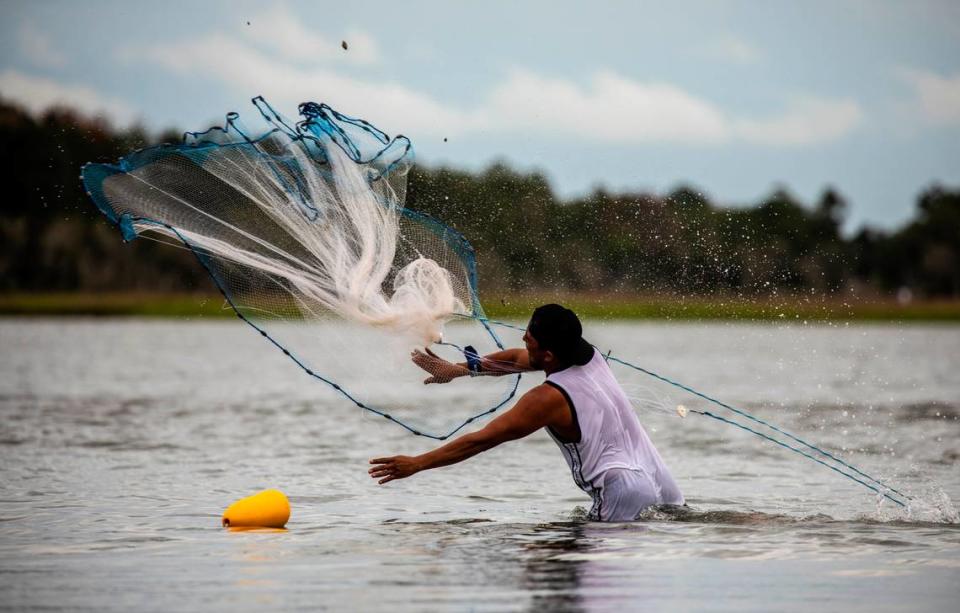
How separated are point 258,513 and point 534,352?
7.81 ft

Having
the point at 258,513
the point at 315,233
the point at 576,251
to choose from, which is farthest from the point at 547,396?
the point at 576,251

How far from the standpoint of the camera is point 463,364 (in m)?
9.61

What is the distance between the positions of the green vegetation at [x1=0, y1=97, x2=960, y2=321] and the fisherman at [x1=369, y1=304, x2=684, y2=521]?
1748 millimetres

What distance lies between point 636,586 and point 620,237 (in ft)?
68.7

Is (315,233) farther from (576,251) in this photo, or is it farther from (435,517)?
(576,251)

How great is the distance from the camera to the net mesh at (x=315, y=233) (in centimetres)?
952

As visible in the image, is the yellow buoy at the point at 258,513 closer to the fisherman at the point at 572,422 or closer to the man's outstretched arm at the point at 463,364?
the fisherman at the point at 572,422

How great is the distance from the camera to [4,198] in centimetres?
8350

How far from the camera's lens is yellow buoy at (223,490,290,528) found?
9719 mm

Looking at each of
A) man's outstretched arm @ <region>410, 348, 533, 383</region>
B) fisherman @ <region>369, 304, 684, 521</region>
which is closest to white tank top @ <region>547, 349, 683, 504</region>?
fisherman @ <region>369, 304, 684, 521</region>

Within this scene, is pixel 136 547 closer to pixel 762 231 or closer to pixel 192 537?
pixel 192 537

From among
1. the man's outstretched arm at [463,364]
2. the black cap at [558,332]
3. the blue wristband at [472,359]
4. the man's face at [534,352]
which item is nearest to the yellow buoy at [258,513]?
the man's outstretched arm at [463,364]

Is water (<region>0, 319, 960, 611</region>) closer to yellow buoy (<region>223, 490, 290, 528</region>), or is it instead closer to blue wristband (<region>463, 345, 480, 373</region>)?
yellow buoy (<region>223, 490, 290, 528</region>)

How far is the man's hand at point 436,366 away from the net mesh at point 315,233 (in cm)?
11
